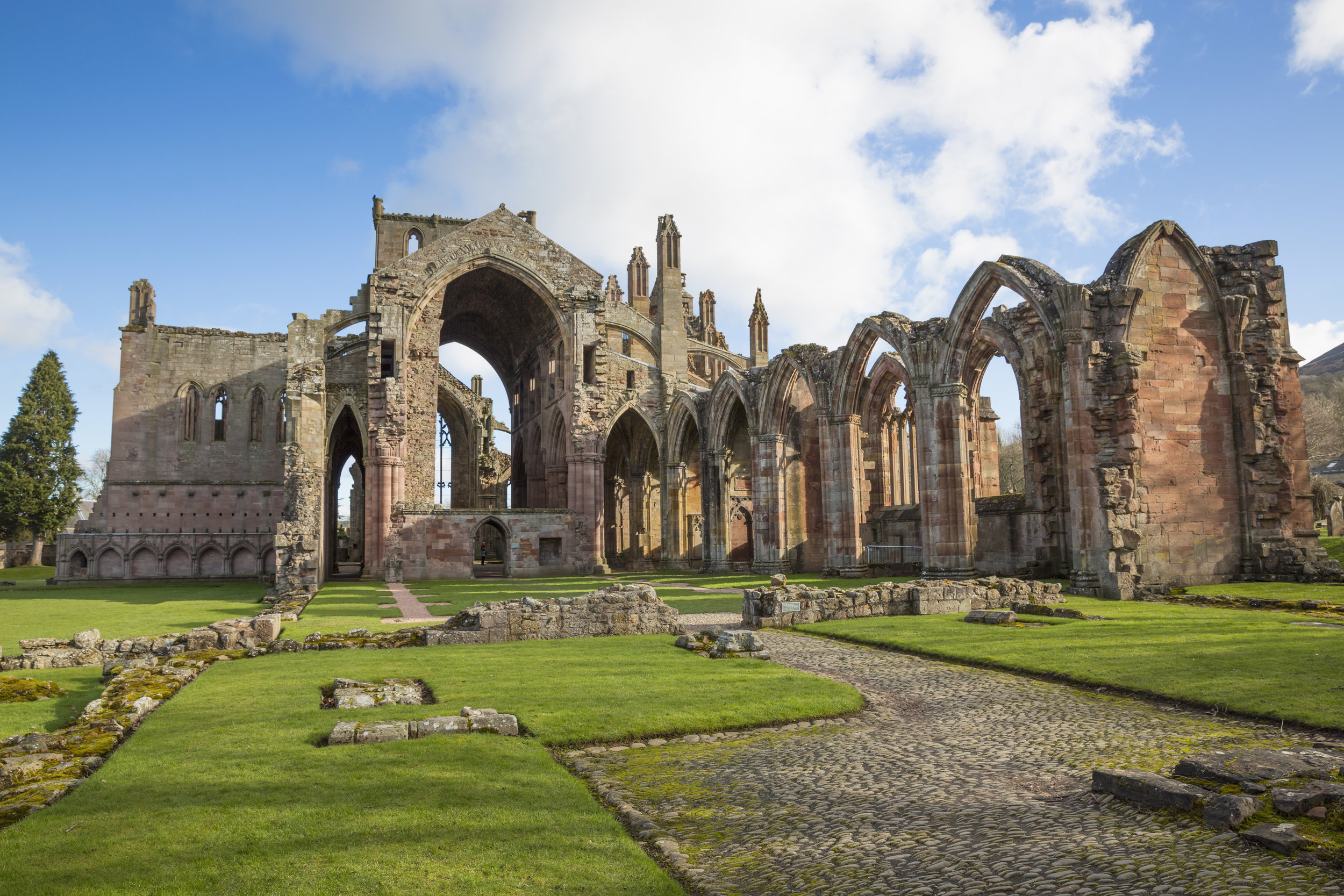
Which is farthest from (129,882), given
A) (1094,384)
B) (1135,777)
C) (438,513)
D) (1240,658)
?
(438,513)

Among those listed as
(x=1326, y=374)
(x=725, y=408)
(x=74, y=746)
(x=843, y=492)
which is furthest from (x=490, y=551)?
(x=1326, y=374)

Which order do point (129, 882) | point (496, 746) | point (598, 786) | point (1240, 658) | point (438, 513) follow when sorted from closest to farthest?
point (129, 882)
point (598, 786)
point (496, 746)
point (1240, 658)
point (438, 513)

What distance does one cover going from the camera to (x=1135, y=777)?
4.26 metres

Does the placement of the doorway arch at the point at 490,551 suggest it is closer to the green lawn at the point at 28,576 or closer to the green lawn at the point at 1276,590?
the green lawn at the point at 28,576

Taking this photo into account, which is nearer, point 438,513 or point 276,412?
point 438,513

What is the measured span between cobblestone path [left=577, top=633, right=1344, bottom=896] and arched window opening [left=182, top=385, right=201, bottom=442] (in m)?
→ 44.4

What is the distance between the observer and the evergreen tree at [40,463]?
43.4m

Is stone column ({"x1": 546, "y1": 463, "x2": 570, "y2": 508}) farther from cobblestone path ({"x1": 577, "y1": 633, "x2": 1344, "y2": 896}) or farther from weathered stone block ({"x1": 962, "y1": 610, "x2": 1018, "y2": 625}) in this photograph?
cobblestone path ({"x1": 577, "y1": 633, "x2": 1344, "y2": 896})

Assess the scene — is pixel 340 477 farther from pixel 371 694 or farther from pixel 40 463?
pixel 371 694

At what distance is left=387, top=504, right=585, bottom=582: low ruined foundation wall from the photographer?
30281 mm

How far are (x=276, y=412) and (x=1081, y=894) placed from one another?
47.1m

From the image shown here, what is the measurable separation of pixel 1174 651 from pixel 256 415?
44815 mm

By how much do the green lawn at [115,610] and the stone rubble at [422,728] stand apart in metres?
8.38

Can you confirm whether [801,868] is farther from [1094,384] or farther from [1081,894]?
[1094,384]
